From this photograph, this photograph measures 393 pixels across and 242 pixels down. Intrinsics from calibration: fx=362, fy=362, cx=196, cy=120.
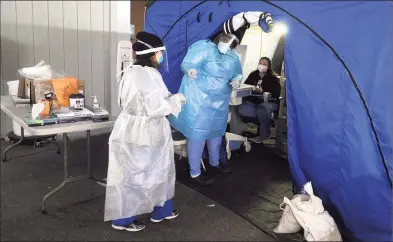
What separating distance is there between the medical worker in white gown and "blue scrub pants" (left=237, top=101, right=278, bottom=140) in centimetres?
167

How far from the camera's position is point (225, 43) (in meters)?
2.92

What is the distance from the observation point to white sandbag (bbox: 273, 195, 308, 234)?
227cm

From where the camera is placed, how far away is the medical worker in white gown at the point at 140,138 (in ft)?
6.92

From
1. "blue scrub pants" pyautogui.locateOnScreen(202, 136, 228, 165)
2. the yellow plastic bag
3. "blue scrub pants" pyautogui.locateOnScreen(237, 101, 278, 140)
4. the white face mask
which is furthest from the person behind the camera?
the white face mask

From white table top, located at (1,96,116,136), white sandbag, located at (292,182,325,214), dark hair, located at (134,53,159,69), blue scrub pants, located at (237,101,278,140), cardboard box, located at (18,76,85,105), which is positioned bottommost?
white sandbag, located at (292,182,325,214)

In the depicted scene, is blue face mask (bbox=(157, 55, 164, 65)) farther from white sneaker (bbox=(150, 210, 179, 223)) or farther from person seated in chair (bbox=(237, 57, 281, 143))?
person seated in chair (bbox=(237, 57, 281, 143))

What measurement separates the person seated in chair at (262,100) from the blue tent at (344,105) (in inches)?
52.6

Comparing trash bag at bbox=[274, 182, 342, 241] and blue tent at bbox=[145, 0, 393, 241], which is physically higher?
blue tent at bbox=[145, 0, 393, 241]

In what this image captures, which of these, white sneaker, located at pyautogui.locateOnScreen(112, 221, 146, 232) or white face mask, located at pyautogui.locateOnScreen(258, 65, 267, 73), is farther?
white face mask, located at pyautogui.locateOnScreen(258, 65, 267, 73)

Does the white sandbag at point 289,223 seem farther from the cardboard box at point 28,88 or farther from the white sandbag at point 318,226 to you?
the cardboard box at point 28,88

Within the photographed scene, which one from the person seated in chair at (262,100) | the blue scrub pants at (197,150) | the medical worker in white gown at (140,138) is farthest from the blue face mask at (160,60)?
the person seated in chair at (262,100)

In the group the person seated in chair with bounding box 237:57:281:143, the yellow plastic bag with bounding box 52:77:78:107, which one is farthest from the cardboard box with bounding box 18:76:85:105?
the person seated in chair with bounding box 237:57:281:143

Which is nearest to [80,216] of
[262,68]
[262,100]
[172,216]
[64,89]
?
[172,216]

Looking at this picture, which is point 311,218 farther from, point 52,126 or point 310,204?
point 52,126
